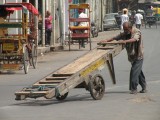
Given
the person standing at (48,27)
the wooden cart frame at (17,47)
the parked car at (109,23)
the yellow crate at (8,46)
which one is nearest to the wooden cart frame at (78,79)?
the wooden cart frame at (17,47)

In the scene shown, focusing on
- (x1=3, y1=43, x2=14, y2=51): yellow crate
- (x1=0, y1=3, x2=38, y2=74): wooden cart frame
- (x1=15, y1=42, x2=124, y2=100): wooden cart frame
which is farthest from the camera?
(x1=3, y1=43, x2=14, y2=51): yellow crate

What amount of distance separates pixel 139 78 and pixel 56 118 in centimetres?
427

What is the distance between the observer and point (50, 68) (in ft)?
73.9

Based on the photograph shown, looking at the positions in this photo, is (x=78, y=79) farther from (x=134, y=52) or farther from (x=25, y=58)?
(x=25, y=58)

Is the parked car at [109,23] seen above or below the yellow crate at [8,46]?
below

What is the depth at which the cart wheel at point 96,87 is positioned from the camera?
529 inches

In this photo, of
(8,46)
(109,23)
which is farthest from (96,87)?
(109,23)

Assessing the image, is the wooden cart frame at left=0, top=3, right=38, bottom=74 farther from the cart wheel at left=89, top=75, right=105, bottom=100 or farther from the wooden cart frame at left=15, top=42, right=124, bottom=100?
the cart wheel at left=89, top=75, right=105, bottom=100

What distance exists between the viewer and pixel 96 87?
13656 mm

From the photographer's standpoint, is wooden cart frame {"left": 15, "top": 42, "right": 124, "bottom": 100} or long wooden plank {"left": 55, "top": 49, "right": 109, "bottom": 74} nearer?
wooden cart frame {"left": 15, "top": 42, "right": 124, "bottom": 100}

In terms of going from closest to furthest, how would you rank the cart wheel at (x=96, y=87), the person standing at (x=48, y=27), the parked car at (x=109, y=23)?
the cart wheel at (x=96, y=87) → the person standing at (x=48, y=27) → the parked car at (x=109, y=23)

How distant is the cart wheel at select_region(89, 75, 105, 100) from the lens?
13438mm

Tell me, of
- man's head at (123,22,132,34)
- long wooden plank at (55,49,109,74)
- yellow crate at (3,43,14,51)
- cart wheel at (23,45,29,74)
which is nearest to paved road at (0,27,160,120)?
long wooden plank at (55,49,109,74)

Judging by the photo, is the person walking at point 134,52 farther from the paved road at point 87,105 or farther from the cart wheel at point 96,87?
the cart wheel at point 96,87
